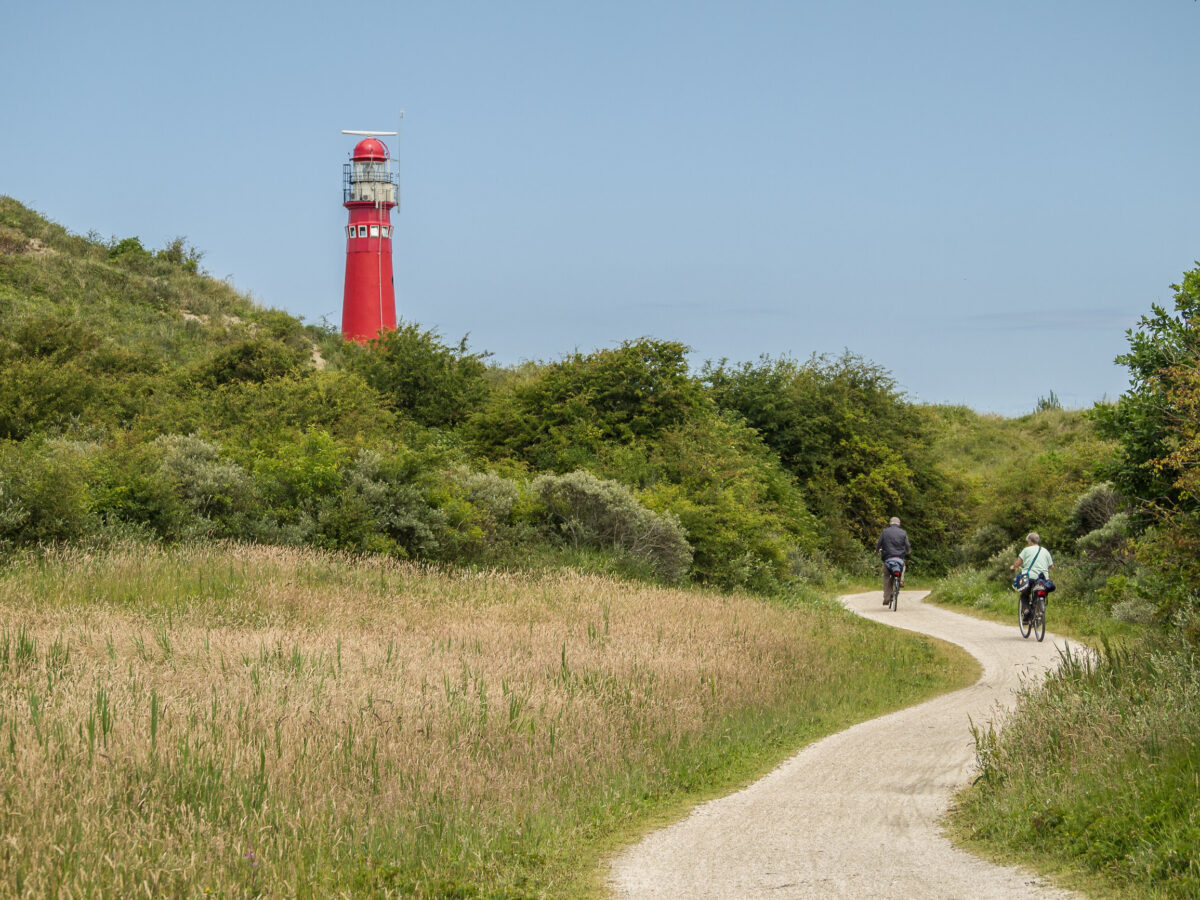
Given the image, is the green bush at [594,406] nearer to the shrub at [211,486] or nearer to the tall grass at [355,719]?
the shrub at [211,486]

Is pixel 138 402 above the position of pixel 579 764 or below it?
above

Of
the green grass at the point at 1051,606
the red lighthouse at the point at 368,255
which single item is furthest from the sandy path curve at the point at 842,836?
the red lighthouse at the point at 368,255

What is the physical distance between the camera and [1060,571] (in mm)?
25203

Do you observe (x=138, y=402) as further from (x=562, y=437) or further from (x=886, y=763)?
(x=886, y=763)

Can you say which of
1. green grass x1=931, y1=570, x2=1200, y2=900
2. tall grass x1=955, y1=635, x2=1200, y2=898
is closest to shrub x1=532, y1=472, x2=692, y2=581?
green grass x1=931, y1=570, x2=1200, y2=900

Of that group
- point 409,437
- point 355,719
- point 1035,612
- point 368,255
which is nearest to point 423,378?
point 409,437

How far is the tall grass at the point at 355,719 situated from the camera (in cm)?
647

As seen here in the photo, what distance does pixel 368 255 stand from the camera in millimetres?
50062

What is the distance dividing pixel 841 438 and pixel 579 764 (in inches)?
1411

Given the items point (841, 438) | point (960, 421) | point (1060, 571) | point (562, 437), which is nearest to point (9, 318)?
point (562, 437)

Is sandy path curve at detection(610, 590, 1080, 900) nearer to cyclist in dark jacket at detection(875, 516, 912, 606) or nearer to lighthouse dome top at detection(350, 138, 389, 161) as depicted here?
cyclist in dark jacket at detection(875, 516, 912, 606)

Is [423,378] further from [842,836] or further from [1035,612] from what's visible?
[842,836]

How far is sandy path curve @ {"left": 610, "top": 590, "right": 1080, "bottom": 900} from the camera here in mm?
6691

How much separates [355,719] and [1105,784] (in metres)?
5.66
